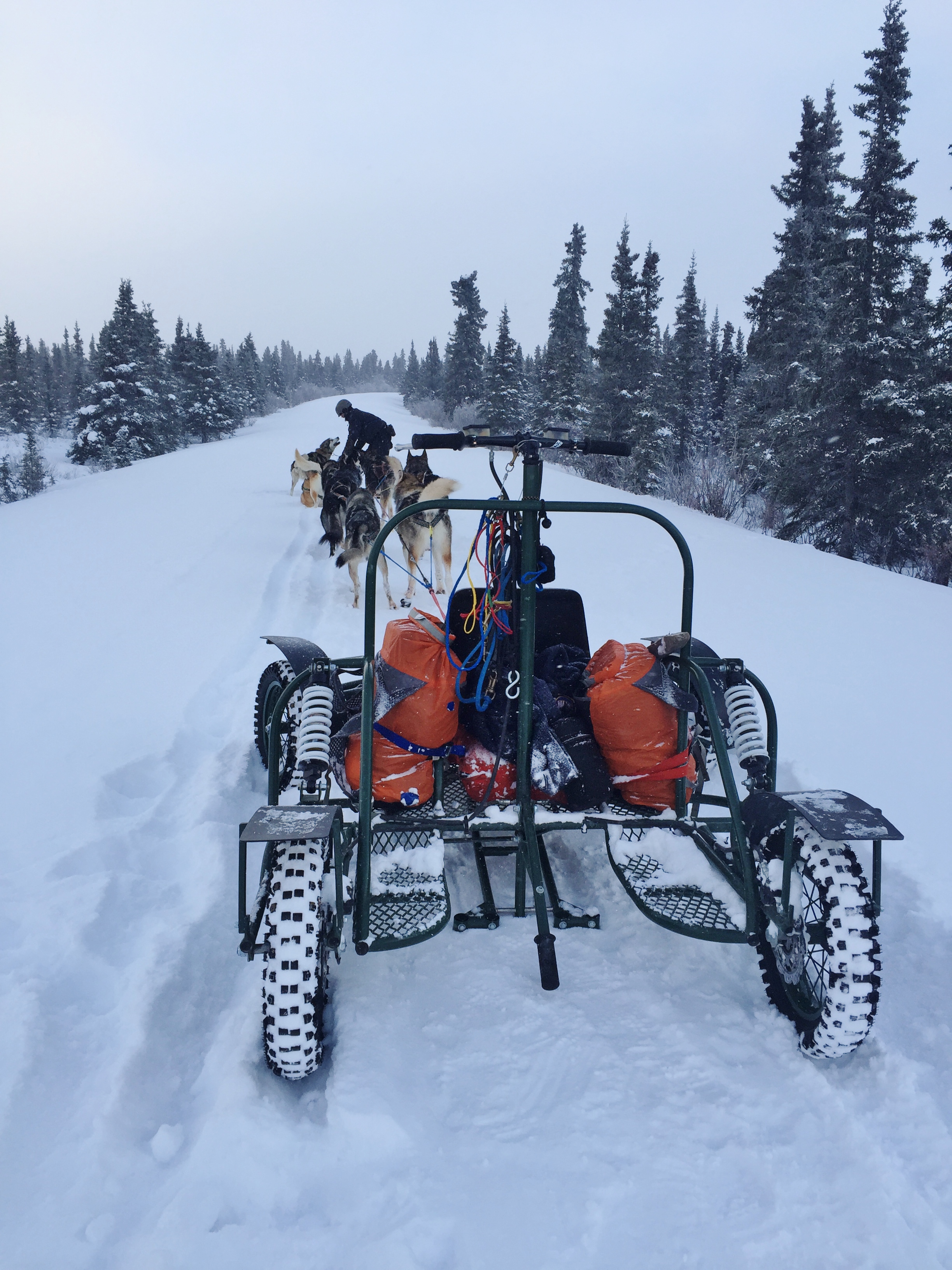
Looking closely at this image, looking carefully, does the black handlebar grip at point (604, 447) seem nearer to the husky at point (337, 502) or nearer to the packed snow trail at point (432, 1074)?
the packed snow trail at point (432, 1074)

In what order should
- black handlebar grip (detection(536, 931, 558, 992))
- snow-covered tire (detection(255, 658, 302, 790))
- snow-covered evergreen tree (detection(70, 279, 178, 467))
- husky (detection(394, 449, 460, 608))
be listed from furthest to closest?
snow-covered evergreen tree (detection(70, 279, 178, 467)) → husky (detection(394, 449, 460, 608)) → snow-covered tire (detection(255, 658, 302, 790)) → black handlebar grip (detection(536, 931, 558, 992))

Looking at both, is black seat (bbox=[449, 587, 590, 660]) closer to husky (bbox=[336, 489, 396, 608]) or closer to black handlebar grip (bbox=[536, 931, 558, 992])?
black handlebar grip (bbox=[536, 931, 558, 992])

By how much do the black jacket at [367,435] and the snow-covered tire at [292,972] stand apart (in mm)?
8606

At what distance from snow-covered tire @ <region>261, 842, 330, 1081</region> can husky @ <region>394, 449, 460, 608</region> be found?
196 inches

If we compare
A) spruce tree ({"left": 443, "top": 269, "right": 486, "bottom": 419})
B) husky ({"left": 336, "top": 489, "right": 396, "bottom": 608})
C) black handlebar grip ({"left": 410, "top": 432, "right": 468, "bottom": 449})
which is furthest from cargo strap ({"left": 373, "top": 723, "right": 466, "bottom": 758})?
spruce tree ({"left": 443, "top": 269, "right": 486, "bottom": 419})

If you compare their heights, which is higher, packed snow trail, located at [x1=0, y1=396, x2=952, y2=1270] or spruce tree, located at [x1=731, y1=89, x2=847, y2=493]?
spruce tree, located at [x1=731, y1=89, x2=847, y2=493]

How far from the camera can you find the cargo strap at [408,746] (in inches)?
113

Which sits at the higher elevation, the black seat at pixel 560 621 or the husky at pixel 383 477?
the husky at pixel 383 477

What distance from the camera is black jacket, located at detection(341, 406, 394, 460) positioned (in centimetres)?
1019

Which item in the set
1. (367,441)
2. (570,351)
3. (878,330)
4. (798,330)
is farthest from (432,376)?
(367,441)

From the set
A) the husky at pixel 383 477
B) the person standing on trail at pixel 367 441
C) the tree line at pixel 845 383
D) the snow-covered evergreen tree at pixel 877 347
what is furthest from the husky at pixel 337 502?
the snow-covered evergreen tree at pixel 877 347

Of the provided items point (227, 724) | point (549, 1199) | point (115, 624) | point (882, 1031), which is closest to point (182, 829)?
point (227, 724)

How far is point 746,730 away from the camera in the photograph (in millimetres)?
3311

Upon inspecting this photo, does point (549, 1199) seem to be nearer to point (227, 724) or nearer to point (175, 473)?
point (227, 724)
